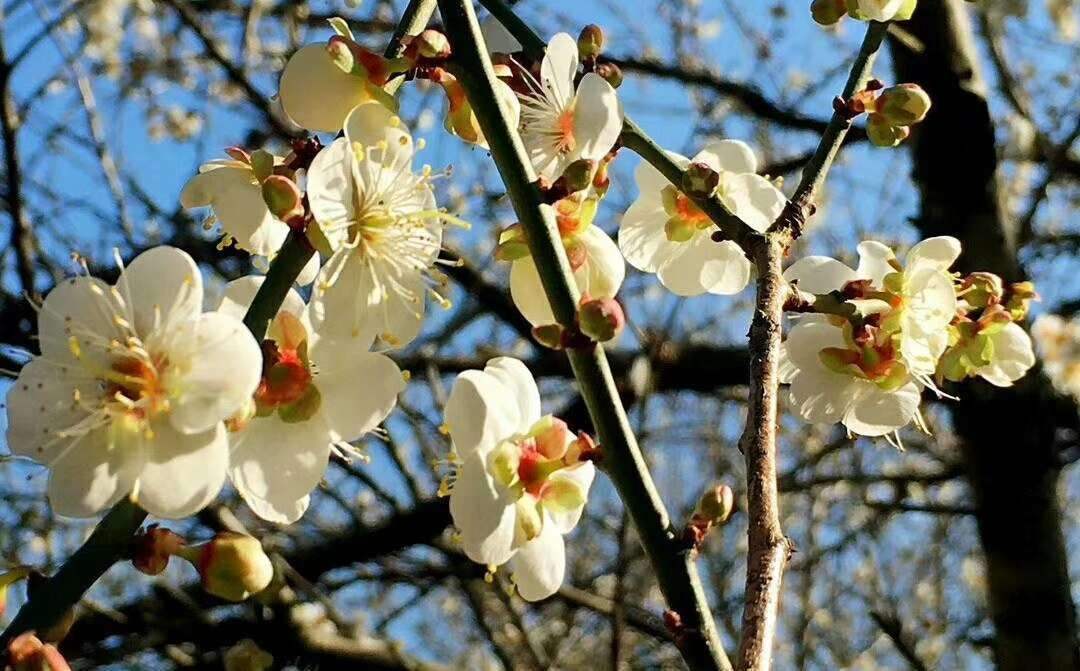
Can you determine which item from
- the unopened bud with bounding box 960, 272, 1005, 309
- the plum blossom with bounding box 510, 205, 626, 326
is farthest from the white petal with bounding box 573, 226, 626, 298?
the unopened bud with bounding box 960, 272, 1005, 309

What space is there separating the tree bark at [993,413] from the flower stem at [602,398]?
1.47 metres

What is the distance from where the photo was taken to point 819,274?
107cm

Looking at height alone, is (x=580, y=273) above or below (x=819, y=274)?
→ below

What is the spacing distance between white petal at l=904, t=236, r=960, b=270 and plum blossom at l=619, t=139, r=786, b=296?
0.14 m

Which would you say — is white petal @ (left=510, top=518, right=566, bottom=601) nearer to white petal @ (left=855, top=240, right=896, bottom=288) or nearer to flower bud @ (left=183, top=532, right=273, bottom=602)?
flower bud @ (left=183, top=532, right=273, bottom=602)

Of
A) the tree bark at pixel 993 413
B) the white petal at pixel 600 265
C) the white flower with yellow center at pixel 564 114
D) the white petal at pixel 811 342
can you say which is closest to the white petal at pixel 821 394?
the white petal at pixel 811 342

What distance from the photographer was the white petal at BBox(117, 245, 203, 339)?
0.75 meters

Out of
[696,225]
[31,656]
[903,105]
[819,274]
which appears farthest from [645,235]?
[31,656]

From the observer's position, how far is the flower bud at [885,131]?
984 mm

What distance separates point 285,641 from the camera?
2229 mm

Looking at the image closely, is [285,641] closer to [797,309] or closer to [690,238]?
[690,238]

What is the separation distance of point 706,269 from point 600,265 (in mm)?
193

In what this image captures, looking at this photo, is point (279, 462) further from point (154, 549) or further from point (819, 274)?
point (819, 274)

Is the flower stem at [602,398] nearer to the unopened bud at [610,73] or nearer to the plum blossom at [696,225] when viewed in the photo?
the unopened bud at [610,73]
